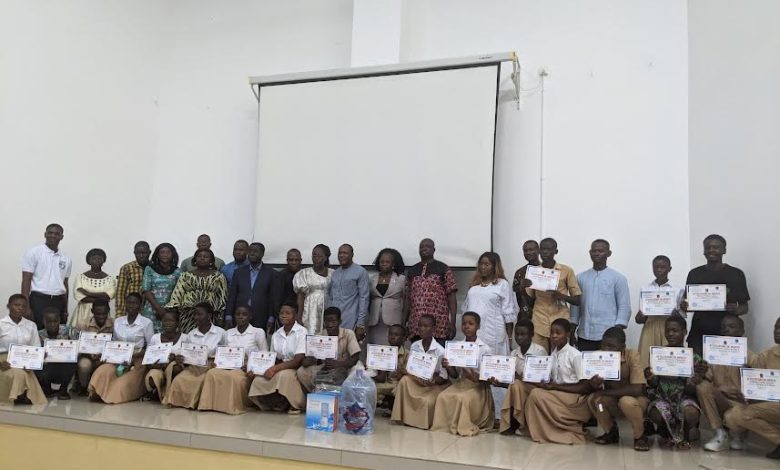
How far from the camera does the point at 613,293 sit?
5.78 meters

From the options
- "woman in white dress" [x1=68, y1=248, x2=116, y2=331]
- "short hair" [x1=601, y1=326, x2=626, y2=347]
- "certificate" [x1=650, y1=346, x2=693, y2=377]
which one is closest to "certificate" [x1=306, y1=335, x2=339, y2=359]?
"short hair" [x1=601, y1=326, x2=626, y2=347]

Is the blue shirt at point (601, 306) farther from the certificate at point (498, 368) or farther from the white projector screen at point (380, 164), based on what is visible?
the white projector screen at point (380, 164)

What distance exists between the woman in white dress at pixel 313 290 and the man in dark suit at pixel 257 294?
0.26m

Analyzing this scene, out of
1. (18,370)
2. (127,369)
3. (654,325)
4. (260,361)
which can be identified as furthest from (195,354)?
(654,325)

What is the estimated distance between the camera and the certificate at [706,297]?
5.01 metres

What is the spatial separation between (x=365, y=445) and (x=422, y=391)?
109 cm

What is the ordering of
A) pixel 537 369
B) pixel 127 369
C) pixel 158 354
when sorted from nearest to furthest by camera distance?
pixel 537 369, pixel 158 354, pixel 127 369

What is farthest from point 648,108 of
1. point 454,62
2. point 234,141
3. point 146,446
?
point 146,446

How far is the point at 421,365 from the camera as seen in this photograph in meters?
5.25

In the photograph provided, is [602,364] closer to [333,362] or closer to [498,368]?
→ [498,368]

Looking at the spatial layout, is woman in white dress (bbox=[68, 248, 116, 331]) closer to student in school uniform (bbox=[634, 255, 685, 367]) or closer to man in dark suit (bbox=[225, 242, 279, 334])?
man in dark suit (bbox=[225, 242, 279, 334])

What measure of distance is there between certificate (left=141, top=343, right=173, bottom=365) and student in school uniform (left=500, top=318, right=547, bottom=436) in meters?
2.96

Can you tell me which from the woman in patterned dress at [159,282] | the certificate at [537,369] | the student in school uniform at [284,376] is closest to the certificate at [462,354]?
the certificate at [537,369]

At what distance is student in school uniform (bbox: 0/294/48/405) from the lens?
543 cm
